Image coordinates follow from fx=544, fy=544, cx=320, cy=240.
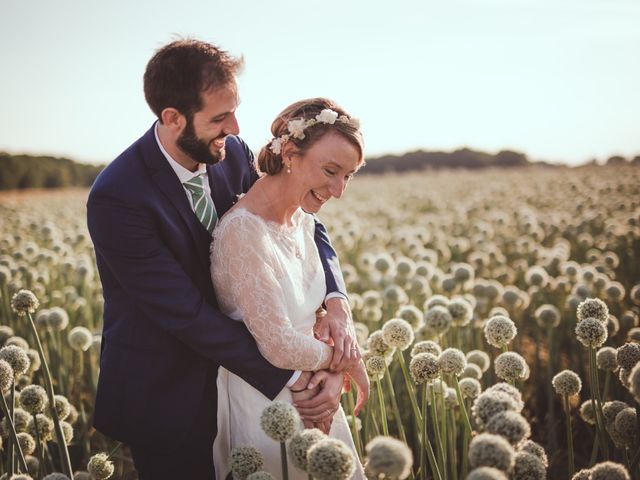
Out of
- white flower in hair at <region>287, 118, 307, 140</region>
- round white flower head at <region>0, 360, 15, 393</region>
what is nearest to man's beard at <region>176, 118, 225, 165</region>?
white flower in hair at <region>287, 118, 307, 140</region>

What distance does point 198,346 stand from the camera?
330cm

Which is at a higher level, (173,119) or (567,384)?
(173,119)

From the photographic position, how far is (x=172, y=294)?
3211mm

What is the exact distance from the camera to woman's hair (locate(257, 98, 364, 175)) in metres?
3.58

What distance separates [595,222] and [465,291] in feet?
15.2

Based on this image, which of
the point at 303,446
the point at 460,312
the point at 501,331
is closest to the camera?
the point at 303,446

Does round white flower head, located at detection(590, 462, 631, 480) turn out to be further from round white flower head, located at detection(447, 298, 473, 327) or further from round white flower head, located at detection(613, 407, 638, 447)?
round white flower head, located at detection(447, 298, 473, 327)

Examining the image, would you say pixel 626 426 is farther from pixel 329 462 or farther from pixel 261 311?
pixel 261 311

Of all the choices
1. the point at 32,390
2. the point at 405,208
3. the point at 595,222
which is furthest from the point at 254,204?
the point at 405,208

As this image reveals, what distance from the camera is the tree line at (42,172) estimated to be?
32331 mm

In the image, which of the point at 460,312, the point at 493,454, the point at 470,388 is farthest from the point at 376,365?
the point at 493,454

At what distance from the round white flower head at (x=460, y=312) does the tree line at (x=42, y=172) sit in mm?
30979

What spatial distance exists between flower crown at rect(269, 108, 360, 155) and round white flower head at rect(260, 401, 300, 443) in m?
1.82

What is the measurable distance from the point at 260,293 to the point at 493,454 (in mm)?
1765
